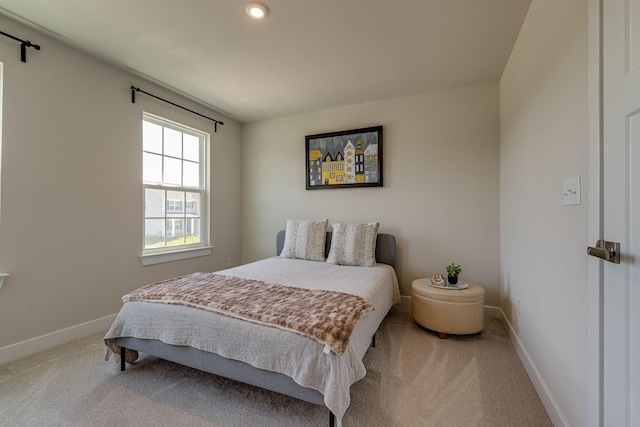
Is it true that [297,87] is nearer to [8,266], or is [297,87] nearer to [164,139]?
[164,139]

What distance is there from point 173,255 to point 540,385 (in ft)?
11.5

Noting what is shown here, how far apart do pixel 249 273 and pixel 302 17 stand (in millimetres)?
2126

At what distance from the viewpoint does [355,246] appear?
2889mm

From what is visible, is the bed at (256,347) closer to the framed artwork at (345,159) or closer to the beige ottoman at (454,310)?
the beige ottoman at (454,310)

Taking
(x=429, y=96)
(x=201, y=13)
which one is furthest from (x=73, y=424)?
(x=429, y=96)

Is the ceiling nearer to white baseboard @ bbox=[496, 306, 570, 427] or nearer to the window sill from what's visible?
the window sill

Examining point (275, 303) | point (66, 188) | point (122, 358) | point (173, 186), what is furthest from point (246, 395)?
point (173, 186)

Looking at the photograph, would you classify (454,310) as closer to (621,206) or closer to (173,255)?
(621,206)

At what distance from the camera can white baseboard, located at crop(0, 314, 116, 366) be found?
194 centimetres

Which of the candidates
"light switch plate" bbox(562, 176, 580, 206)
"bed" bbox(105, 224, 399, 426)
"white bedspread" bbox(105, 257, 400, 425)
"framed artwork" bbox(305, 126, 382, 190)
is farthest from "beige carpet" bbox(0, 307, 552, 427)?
"framed artwork" bbox(305, 126, 382, 190)

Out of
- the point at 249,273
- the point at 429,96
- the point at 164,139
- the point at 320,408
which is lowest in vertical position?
the point at 320,408

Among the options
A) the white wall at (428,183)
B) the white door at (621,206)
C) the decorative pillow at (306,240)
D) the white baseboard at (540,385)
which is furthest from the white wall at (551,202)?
the decorative pillow at (306,240)

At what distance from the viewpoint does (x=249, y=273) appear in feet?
7.99

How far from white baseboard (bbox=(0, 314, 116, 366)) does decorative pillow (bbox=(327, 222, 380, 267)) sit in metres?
2.31
